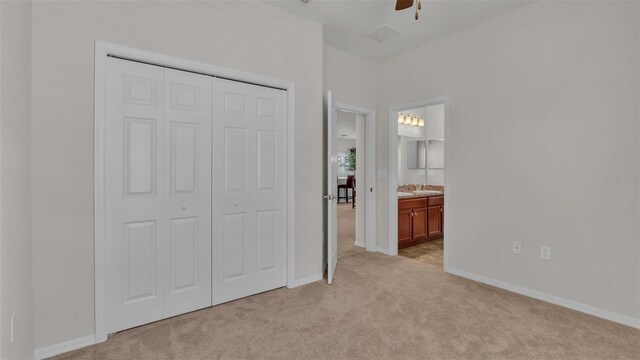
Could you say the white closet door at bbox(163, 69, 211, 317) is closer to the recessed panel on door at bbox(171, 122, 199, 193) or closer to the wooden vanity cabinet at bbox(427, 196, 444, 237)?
the recessed panel on door at bbox(171, 122, 199, 193)

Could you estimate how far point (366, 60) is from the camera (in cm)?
419

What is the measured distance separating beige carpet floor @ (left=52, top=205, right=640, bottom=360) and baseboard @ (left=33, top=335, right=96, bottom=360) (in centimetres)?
5

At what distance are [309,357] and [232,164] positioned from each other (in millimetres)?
1611

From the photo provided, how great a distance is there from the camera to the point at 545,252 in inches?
108

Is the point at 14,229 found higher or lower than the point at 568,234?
higher

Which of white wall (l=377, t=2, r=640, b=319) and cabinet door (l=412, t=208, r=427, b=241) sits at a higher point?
white wall (l=377, t=2, r=640, b=319)

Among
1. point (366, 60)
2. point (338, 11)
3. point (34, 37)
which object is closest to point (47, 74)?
point (34, 37)

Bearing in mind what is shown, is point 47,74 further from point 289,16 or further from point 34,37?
point 289,16

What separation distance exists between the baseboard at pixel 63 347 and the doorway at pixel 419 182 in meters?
3.32

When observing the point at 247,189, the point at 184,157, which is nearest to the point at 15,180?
the point at 184,157

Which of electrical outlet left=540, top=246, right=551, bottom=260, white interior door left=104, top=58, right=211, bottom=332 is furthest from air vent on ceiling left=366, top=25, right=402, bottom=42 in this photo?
electrical outlet left=540, top=246, right=551, bottom=260

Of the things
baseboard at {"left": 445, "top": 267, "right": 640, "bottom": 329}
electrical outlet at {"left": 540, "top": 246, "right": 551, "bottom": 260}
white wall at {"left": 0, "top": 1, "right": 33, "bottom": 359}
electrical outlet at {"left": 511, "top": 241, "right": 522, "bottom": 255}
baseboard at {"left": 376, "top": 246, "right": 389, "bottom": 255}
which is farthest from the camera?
baseboard at {"left": 376, "top": 246, "right": 389, "bottom": 255}

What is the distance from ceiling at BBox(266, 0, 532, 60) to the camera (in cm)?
280

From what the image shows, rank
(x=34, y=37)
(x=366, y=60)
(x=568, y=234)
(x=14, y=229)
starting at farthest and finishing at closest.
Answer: (x=366, y=60)
(x=568, y=234)
(x=34, y=37)
(x=14, y=229)
